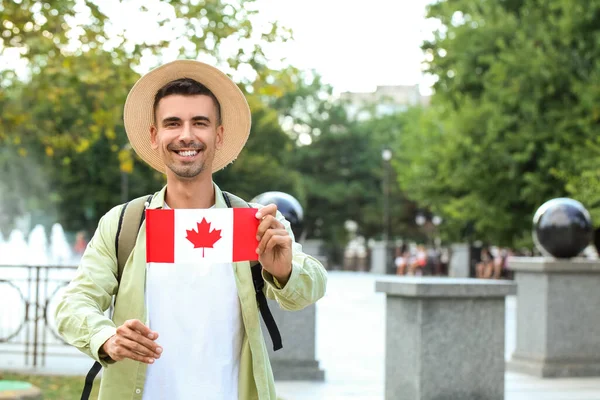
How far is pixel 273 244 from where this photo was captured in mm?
2910

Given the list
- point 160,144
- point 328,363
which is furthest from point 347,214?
point 160,144

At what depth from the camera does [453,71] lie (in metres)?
30.3

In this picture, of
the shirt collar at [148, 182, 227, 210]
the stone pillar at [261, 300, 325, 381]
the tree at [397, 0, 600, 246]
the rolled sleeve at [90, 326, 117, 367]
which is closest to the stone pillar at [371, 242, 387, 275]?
the tree at [397, 0, 600, 246]

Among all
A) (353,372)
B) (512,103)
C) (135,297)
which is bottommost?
(353,372)

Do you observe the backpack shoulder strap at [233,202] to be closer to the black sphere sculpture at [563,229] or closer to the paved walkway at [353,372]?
the paved walkway at [353,372]

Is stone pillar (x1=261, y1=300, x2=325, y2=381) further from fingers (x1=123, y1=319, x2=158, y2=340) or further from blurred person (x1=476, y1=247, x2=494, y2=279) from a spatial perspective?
blurred person (x1=476, y1=247, x2=494, y2=279)

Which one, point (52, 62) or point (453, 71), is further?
point (453, 71)

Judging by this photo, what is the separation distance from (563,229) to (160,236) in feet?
31.1

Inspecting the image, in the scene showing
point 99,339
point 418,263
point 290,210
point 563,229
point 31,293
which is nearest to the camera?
point 99,339

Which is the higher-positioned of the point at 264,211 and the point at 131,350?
the point at 264,211

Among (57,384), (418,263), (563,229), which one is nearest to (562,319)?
(563,229)

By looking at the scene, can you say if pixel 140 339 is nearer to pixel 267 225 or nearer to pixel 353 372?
pixel 267 225

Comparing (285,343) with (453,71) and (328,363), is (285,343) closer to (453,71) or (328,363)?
(328,363)

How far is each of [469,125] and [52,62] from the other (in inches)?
727
